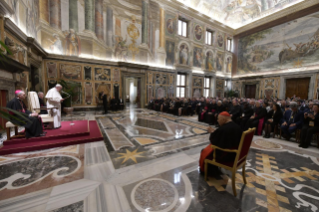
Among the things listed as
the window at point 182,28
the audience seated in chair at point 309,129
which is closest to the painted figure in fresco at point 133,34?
the window at point 182,28

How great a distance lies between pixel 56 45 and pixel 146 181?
11.0m

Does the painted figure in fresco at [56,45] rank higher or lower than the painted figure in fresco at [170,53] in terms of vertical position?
lower

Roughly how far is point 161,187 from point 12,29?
701cm

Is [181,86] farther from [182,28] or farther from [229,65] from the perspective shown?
[229,65]

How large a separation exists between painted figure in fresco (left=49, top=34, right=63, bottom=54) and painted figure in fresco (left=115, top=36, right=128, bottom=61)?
3.78m

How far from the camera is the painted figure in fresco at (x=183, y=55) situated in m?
15.2

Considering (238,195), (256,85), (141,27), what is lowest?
(238,195)

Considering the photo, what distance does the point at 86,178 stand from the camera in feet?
8.72

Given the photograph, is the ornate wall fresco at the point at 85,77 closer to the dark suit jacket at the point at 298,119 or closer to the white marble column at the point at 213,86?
the dark suit jacket at the point at 298,119

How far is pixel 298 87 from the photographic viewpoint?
13.8m

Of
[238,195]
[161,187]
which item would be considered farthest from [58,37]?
[238,195]

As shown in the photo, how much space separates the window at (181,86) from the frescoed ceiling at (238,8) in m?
7.31

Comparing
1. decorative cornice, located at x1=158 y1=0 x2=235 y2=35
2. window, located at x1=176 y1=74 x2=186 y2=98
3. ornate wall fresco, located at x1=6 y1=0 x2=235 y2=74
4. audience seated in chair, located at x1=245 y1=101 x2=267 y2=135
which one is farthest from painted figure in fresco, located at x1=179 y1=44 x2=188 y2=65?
audience seated in chair, located at x1=245 y1=101 x2=267 y2=135

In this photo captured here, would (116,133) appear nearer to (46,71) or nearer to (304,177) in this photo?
(304,177)
